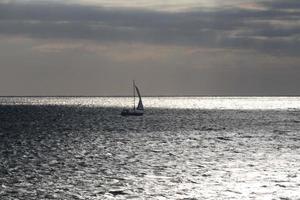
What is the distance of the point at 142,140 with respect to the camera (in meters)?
123

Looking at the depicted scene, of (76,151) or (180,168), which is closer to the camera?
(180,168)

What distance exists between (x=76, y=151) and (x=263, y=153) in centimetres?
3042

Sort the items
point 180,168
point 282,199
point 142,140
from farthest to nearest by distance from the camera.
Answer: point 142,140 → point 180,168 → point 282,199

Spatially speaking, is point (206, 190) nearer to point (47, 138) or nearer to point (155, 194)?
point (155, 194)

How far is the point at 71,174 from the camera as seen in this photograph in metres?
68.2

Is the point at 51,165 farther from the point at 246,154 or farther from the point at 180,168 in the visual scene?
the point at 246,154

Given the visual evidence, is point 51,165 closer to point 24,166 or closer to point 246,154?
point 24,166

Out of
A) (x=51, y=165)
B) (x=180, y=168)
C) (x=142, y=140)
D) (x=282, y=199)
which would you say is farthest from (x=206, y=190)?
(x=142, y=140)

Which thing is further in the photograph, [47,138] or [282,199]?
[47,138]

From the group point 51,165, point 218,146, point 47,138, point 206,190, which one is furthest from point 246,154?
point 47,138

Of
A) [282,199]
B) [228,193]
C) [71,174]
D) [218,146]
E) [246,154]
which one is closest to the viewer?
[282,199]

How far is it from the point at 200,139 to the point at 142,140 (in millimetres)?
13146

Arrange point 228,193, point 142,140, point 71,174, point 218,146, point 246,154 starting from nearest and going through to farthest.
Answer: point 228,193, point 71,174, point 246,154, point 218,146, point 142,140

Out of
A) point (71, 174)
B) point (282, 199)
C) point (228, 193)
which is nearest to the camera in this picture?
point (282, 199)
